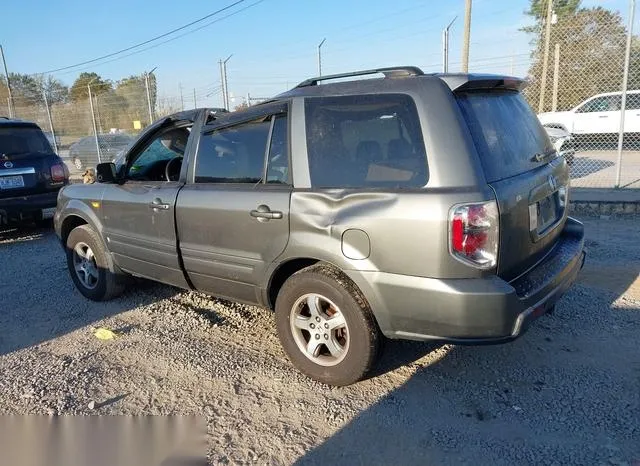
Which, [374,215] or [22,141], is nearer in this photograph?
[374,215]

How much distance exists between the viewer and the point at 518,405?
9.67 ft

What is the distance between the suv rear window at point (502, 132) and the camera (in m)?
2.77

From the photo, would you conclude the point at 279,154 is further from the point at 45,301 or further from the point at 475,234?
the point at 45,301

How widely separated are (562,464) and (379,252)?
1367mm

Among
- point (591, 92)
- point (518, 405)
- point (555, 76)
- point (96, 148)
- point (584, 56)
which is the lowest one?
point (518, 405)

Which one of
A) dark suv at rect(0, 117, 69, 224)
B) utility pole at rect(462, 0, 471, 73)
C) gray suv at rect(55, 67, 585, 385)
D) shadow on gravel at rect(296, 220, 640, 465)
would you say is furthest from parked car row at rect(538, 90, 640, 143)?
gray suv at rect(55, 67, 585, 385)

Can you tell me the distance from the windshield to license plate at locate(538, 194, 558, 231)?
7373 mm

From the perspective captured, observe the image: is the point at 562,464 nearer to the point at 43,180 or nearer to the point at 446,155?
the point at 446,155

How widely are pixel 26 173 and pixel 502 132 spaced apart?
7032mm

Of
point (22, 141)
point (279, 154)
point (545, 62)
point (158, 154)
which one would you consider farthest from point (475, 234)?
point (545, 62)

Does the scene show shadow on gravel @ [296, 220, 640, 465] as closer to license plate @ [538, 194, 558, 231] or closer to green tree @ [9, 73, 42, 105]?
license plate @ [538, 194, 558, 231]

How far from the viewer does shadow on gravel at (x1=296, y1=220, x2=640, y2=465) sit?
2.56 meters

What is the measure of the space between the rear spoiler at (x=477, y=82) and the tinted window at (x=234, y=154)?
1.24 metres

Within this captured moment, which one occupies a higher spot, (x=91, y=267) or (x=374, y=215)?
(x=374, y=215)
